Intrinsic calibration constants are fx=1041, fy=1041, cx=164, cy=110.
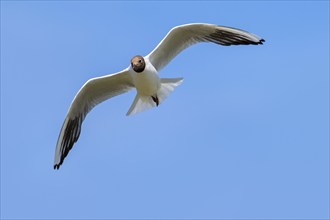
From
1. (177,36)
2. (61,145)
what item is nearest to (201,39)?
(177,36)

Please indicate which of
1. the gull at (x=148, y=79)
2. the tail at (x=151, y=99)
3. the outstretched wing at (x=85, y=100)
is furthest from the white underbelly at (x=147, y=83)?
the outstretched wing at (x=85, y=100)

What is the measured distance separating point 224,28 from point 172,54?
733 millimetres

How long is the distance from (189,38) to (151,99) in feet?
2.95

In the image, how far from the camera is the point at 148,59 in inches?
504

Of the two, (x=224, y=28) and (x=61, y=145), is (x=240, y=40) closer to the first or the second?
(x=224, y=28)

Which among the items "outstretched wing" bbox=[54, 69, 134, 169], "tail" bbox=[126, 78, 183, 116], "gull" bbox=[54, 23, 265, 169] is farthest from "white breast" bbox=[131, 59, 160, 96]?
"outstretched wing" bbox=[54, 69, 134, 169]

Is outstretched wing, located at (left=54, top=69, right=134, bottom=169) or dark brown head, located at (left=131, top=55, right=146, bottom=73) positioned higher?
dark brown head, located at (left=131, top=55, right=146, bottom=73)

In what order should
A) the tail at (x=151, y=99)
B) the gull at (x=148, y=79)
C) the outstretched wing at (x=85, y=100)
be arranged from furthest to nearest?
the outstretched wing at (x=85, y=100)
the tail at (x=151, y=99)
the gull at (x=148, y=79)

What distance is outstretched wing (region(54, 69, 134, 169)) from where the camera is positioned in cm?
1305

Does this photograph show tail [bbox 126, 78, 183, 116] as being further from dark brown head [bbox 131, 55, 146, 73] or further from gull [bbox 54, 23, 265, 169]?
dark brown head [bbox 131, 55, 146, 73]

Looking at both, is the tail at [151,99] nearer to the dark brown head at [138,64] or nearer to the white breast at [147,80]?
the white breast at [147,80]

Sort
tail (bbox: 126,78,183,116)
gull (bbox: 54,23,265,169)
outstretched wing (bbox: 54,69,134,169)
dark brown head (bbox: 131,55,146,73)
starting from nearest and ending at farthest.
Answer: dark brown head (bbox: 131,55,146,73)
gull (bbox: 54,23,265,169)
tail (bbox: 126,78,183,116)
outstretched wing (bbox: 54,69,134,169)

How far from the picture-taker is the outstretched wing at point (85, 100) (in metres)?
13.0

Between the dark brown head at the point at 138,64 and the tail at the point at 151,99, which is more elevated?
the dark brown head at the point at 138,64
